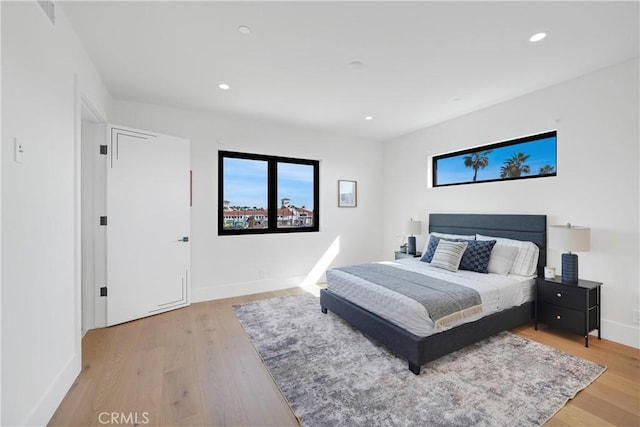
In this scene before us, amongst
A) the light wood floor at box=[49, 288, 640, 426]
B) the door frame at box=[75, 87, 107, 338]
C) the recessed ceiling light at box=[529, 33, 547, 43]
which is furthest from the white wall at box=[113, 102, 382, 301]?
the recessed ceiling light at box=[529, 33, 547, 43]

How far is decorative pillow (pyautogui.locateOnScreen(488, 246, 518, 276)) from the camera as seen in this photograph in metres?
3.14

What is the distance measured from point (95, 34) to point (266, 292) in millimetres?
3531

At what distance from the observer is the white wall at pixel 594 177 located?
→ 2.60 metres

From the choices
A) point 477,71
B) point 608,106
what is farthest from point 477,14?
point 608,106

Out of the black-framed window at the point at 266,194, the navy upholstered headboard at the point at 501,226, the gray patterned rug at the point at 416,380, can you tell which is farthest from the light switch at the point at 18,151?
the navy upholstered headboard at the point at 501,226

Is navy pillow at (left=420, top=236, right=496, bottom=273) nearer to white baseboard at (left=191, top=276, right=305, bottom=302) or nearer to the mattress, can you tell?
the mattress

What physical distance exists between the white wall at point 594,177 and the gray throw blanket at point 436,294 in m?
1.45

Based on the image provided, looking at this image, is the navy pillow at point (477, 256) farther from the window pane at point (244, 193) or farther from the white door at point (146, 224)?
the white door at point (146, 224)

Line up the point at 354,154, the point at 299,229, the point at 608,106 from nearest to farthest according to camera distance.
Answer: the point at 608,106, the point at 299,229, the point at 354,154

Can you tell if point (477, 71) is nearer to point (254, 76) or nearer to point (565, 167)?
point (565, 167)

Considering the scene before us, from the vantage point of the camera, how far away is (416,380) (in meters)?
2.08

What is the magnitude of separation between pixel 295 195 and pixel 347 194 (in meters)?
1.03

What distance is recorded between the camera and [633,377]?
6.93ft

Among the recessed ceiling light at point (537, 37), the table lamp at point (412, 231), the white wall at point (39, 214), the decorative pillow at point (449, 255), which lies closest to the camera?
the white wall at point (39, 214)
